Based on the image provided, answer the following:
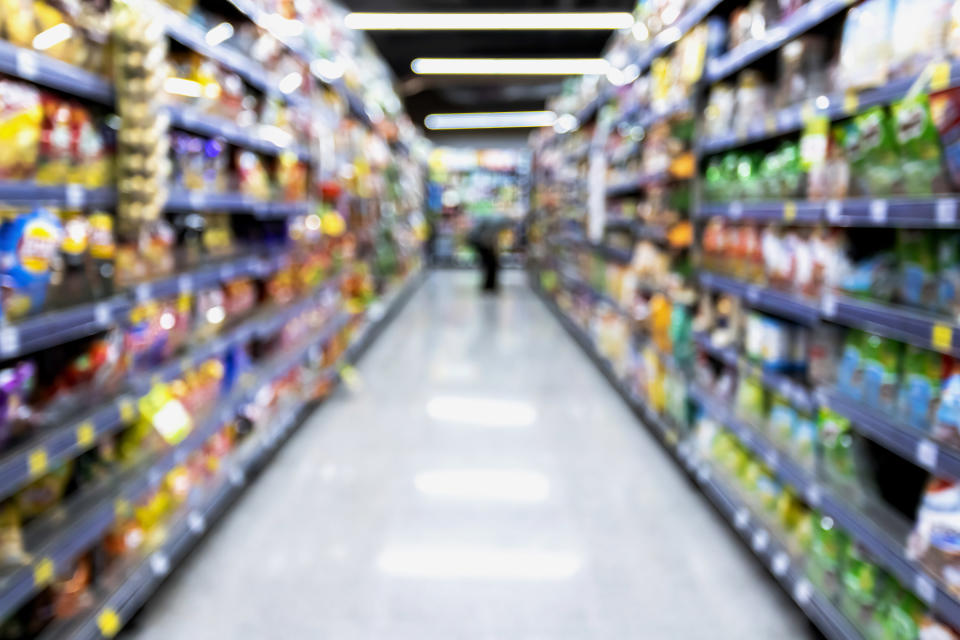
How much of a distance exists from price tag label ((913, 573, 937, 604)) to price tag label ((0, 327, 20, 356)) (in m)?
2.05

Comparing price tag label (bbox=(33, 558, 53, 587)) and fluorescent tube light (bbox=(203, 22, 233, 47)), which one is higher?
fluorescent tube light (bbox=(203, 22, 233, 47))

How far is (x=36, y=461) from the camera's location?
1.78 meters

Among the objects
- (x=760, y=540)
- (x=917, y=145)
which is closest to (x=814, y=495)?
(x=760, y=540)

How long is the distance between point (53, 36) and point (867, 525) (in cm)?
243

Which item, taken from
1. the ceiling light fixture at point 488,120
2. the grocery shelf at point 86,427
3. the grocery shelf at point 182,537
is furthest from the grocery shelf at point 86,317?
the ceiling light fixture at point 488,120

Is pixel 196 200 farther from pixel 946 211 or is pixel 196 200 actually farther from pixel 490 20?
pixel 490 20

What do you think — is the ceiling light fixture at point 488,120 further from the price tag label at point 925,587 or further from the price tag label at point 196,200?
the price tag label at point 925,587

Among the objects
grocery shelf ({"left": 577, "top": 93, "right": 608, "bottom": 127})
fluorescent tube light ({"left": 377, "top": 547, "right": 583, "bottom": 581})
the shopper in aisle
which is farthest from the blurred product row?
the shopper in aisle

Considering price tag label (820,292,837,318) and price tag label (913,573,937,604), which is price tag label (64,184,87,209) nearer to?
price tag label (820,292,837,318)

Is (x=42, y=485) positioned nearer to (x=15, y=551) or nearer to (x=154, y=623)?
(x=15, y=551)

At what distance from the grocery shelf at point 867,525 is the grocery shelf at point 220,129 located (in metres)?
2.28

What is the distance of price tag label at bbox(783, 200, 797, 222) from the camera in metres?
2.53

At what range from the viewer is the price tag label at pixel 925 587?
168cm

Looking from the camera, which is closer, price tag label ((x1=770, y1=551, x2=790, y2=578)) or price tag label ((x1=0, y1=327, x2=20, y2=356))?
price tag label ((x1=0, y1=327, x2=20, y2=356))
